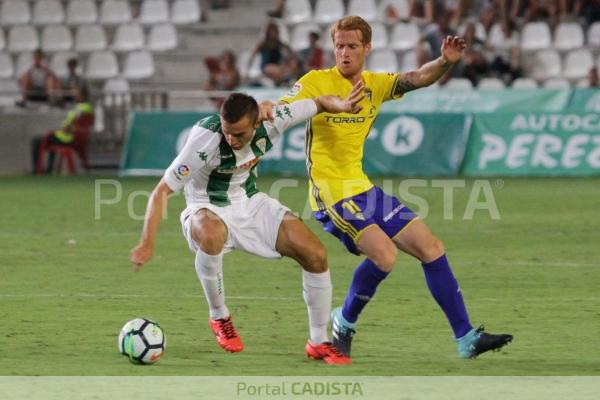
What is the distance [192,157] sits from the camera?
284 inches

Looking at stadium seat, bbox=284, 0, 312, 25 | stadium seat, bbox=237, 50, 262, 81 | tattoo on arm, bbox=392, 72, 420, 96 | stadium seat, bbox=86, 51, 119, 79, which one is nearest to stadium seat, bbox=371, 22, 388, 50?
stadium seat, bbox=284, 0, 312, 25

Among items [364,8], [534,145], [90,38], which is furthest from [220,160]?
[90,38]

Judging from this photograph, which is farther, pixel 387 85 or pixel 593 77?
pixel 593 77

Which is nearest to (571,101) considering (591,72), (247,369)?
(591,72)

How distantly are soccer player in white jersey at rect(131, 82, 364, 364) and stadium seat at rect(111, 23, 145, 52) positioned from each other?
18545 mm

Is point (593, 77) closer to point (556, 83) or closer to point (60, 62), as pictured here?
point (556, 83)

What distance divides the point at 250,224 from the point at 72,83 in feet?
53.5

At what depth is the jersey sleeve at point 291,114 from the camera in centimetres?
737

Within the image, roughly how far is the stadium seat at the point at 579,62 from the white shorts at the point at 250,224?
16.7m

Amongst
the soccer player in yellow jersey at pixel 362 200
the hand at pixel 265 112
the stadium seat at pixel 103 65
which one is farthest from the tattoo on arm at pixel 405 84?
the stadium seat at pixel 103 65

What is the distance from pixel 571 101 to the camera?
68.5 feet

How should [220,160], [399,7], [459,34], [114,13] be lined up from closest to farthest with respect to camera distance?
[220,160] → [459,34] → [399,7] → [114,13]

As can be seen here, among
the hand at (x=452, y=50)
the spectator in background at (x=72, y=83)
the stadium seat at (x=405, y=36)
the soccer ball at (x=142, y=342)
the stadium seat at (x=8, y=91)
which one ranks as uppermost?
the hand at (x=452, y=50)

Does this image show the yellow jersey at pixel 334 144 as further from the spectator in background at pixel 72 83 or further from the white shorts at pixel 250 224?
the spectator in background at pixel 72 83
